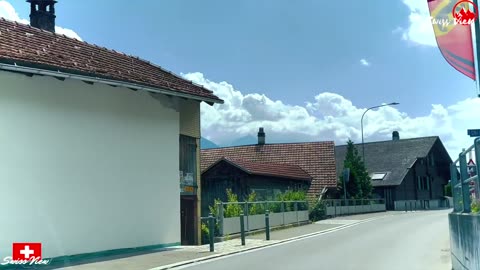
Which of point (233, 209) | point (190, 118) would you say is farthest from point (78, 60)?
point (233, 209)

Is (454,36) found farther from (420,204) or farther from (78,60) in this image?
(420,204)

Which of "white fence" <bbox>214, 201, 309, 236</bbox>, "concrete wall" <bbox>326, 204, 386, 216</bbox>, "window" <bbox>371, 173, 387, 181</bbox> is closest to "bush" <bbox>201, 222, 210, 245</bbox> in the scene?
"white fence" <bbox>214, 201, 309, 236</bbox>

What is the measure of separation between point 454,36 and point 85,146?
10.1 meters

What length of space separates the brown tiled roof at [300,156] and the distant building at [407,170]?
10210 mm

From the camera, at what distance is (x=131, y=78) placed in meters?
15.8

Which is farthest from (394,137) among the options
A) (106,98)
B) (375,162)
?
(106,98)

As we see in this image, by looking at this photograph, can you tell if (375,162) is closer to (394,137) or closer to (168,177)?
(394,137)

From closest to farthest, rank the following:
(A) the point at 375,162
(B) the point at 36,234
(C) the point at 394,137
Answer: (B) the point at 36,234
(A) the point at 375,162
(C) the point at 394,137

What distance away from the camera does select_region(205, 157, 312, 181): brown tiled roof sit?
32.8 meters

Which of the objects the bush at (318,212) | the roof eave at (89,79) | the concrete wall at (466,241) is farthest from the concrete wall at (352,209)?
the concrete wall at (466,241)

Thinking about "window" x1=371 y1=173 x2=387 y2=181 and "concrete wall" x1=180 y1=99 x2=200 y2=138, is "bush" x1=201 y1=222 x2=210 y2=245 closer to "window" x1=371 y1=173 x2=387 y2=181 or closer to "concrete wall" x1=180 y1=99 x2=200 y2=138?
"concrete wall" x1=180 y1=99 x2=200 y2=138

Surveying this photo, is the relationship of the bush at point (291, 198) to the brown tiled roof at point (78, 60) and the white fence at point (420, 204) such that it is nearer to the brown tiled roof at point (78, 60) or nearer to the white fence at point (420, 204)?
the brown tiled roof at point (78, 60)

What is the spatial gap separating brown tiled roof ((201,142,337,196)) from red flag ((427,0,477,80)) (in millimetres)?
30210

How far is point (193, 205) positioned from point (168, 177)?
2353mm
